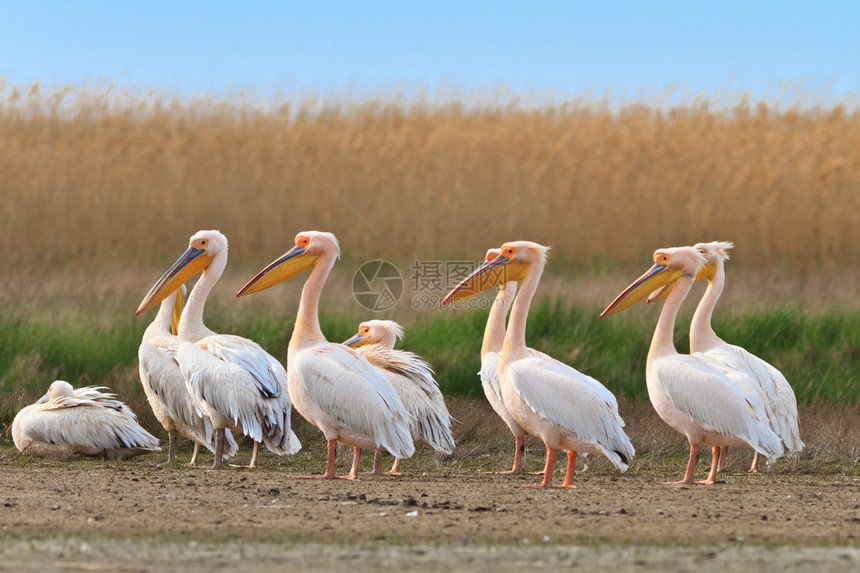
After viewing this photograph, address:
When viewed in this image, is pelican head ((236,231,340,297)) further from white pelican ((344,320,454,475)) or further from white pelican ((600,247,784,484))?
white pelican ((600,247,784,484))

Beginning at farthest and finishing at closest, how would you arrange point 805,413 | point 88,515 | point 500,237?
point 500,237, point 805,413, point 88,515

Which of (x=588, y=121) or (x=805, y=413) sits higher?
(x=588, y=121)

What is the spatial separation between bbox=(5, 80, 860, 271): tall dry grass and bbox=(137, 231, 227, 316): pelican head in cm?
487

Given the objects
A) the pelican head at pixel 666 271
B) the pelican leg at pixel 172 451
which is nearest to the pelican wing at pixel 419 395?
the pelican head at pixel 666 271

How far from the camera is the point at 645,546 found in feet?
15.6

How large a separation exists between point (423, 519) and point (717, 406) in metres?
2.47

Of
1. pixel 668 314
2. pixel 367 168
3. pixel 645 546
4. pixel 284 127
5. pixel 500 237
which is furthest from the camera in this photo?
pixel 284 127

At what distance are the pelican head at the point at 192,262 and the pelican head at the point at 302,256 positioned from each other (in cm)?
76

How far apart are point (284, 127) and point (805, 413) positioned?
10.0 m

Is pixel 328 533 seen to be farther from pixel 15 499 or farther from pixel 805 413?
pixel 805 413

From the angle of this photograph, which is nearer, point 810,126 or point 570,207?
point 570,207

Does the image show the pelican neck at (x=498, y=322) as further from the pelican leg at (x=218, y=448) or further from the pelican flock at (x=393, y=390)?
the pelican leg at (x=218, y=448)

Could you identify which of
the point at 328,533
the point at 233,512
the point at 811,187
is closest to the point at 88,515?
the point at 233,512

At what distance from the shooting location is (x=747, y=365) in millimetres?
8156
